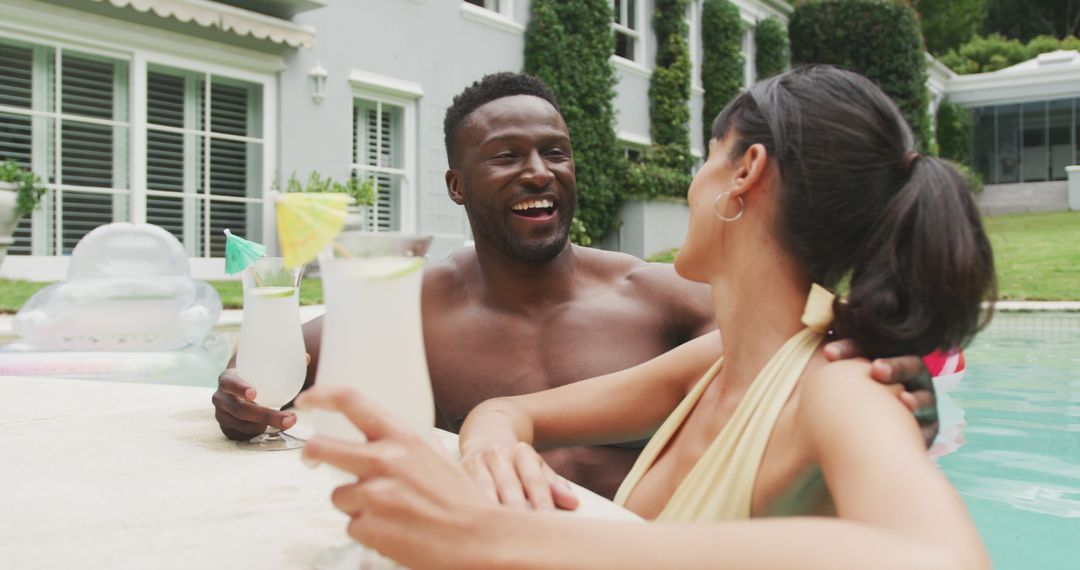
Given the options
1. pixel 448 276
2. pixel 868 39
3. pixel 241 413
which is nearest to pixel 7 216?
pixel 448 276

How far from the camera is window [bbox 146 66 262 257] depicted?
901cm

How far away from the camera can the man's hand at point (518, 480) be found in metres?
1.24

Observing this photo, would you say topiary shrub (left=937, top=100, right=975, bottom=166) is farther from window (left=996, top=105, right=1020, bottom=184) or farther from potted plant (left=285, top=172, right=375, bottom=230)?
potted plant (left=285, top=172, right=375, bottom=230)

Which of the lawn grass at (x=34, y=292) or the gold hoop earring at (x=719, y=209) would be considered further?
the lawn grass at (x=34, y=292)

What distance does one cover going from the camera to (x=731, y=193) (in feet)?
4.79

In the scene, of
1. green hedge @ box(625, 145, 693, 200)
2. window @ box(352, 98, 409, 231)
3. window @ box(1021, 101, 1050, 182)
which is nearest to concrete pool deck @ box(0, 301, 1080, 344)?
window @ box(352, 98, 409, 231)

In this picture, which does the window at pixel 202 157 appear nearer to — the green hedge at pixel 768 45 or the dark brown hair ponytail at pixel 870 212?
the dark brown hair ponytail at pixel 870 212

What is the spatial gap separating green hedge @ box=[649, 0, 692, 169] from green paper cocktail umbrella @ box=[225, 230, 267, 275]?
14440 millimetres

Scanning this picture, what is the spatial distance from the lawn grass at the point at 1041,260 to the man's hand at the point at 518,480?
6124 mm

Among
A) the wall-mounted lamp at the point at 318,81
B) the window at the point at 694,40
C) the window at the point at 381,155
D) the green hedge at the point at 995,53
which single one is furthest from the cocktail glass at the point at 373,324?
the green hedge at the point at 995,53

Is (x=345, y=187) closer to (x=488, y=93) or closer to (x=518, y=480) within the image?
(x=488, y=93)

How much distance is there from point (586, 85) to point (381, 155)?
3801mm

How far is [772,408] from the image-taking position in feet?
4.29

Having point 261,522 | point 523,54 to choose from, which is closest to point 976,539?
point 261,522
